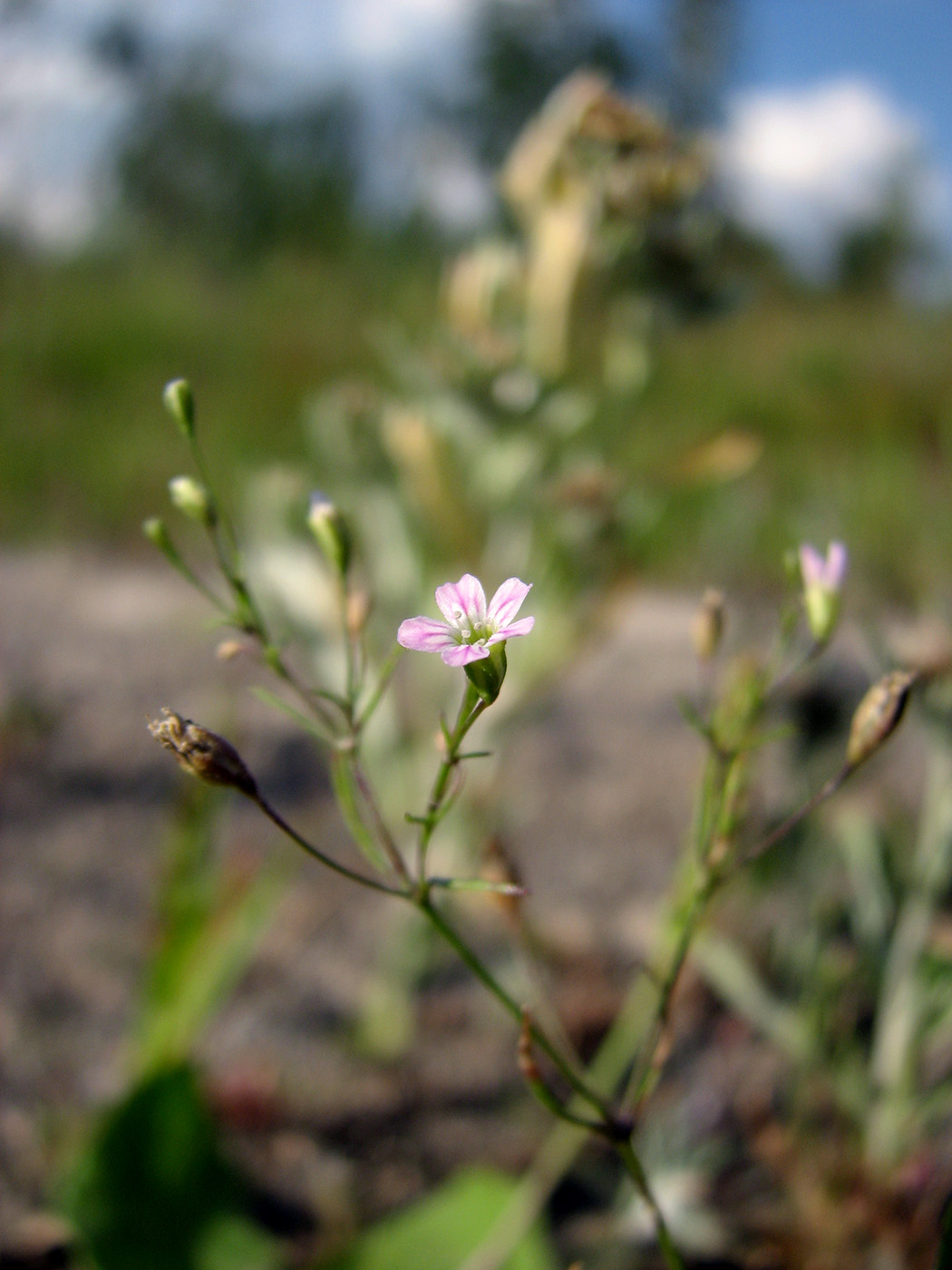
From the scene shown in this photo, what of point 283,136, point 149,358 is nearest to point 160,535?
point 149,358

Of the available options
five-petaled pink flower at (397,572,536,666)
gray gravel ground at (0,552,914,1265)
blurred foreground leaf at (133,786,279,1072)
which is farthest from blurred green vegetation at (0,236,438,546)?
five-petaled pink flower at (397,572,536,666)

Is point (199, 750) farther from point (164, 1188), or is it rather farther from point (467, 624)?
point (164, 1188)

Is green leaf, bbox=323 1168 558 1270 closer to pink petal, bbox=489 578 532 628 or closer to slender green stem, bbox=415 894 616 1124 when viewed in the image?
slender green stem, bbox=415 894 616 1124

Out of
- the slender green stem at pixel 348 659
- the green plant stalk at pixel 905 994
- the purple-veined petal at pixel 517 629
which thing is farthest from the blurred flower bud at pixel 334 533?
the green plant stalk at pixel 905 994

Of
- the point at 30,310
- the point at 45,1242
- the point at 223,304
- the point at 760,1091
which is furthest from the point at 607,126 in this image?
the point at 223,304

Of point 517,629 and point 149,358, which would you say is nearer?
point 517,629

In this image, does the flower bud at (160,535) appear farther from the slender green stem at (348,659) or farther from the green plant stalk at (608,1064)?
the green plant stalk at (608,1064)

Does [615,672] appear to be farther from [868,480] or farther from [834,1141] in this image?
[868,480]

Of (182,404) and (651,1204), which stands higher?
(182,404)
